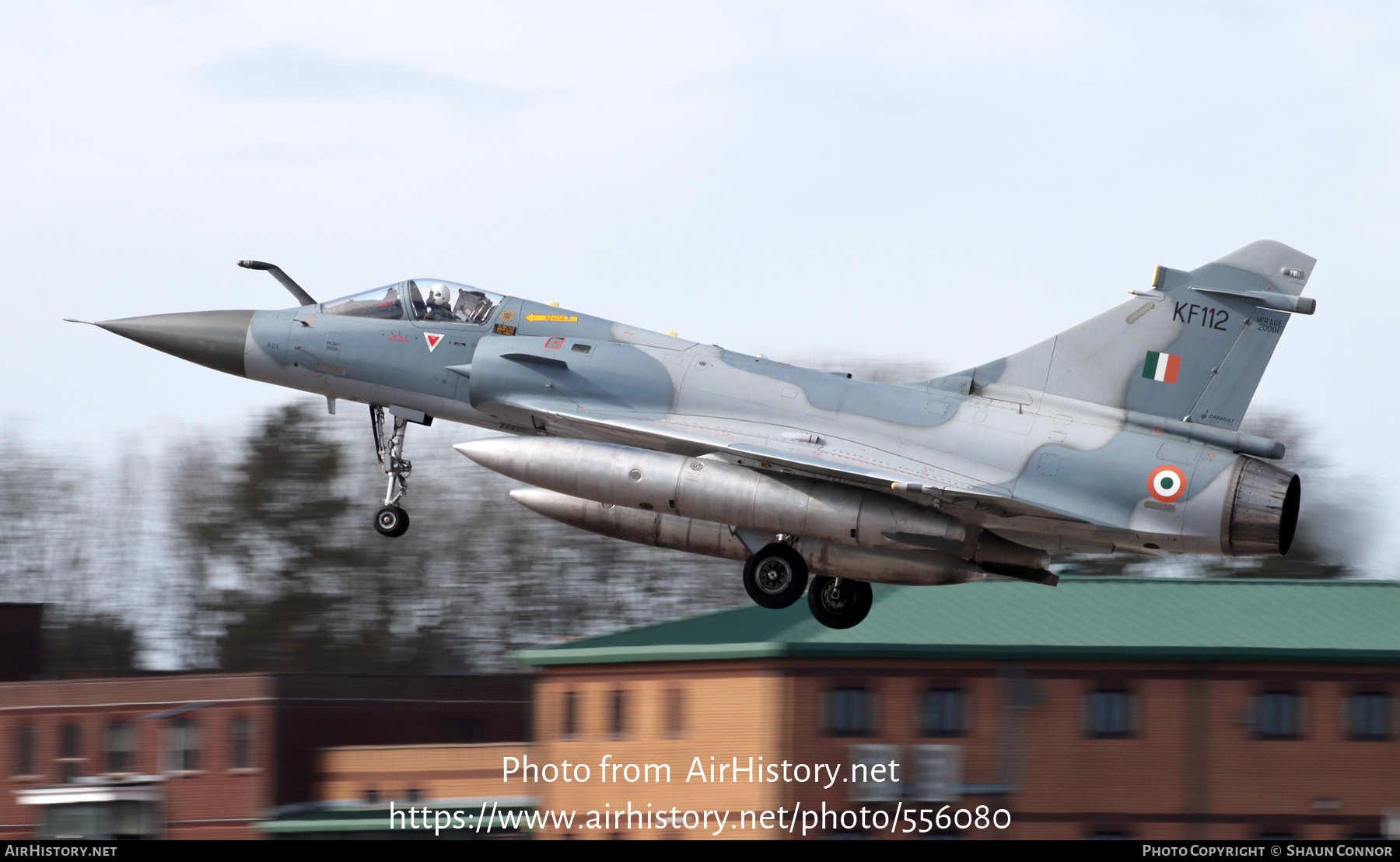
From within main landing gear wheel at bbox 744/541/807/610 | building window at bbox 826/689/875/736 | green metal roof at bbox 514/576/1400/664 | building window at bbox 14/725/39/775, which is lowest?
building window at bbox 14/725/39/775

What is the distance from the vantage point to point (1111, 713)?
32.5 metres

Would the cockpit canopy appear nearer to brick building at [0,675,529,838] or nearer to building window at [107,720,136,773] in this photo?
brick building at [0,675,529,838]

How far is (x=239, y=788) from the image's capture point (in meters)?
41.5

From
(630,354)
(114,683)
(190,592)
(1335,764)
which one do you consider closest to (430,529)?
(190,592)

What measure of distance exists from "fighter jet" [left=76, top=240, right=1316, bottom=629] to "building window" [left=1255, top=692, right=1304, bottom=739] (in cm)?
1396

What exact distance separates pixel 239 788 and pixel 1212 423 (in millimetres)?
29865

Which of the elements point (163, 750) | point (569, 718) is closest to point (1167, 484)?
point (569, 718)

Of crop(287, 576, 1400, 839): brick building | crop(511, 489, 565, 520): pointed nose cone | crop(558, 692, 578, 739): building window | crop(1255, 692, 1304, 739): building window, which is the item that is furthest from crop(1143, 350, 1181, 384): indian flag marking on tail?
crop(558, 692, 578, 739): building window

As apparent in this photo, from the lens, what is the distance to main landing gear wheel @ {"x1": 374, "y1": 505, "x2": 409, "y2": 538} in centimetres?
2039

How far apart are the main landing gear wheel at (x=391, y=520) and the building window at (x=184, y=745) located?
2384 centimetres

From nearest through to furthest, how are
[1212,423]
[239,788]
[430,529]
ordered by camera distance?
[1212,423], [239,788], [430,529]

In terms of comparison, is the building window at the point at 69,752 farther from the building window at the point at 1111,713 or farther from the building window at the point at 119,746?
the building window at the point at 1111,713

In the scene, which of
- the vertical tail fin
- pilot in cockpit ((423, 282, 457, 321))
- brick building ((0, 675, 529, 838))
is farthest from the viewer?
brick building ((0, 675, 529, 838))
